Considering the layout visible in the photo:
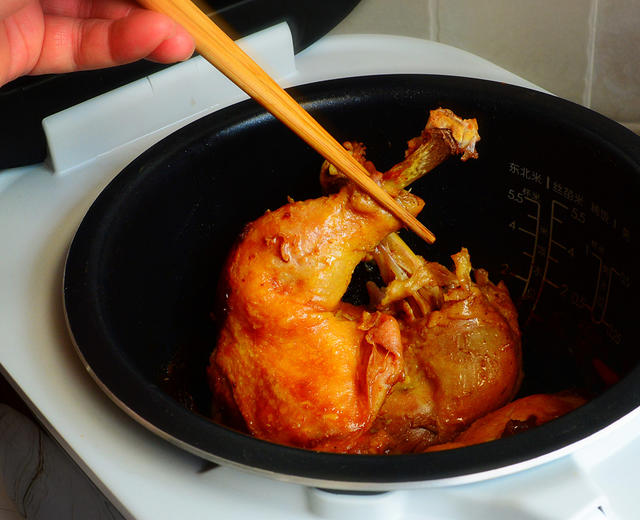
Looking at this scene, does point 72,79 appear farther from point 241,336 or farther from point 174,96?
point 241,336

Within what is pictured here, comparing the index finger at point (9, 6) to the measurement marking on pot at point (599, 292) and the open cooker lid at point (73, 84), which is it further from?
the measurement marking on pot at point (599, 292)

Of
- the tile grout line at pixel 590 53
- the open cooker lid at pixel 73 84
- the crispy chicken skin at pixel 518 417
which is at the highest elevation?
the tile grout line at pixel 590 53

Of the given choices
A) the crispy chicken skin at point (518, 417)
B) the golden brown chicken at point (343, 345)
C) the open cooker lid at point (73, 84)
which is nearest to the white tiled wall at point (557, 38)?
the open cooker lid at point (73, 84)

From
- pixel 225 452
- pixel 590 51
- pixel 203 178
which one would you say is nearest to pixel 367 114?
pixel 203 178

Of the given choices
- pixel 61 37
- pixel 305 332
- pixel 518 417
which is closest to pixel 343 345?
pixel 305 332

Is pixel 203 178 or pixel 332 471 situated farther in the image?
pixel 203 178

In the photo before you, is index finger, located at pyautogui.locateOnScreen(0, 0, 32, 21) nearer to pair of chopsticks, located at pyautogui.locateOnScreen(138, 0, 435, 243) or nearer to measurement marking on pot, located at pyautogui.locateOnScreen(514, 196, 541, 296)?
pair of chopsticks, located at pyautogui.locateOnScreen(138, 0, 435, 243)

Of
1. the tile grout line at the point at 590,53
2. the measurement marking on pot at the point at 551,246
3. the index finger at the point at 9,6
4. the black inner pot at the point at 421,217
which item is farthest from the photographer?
the tile grout line at the point at 590,53
